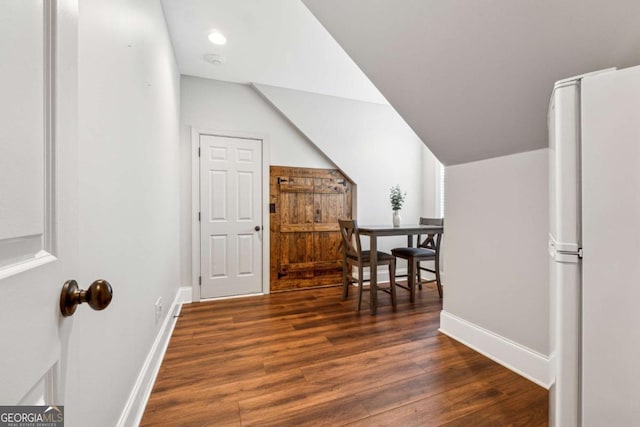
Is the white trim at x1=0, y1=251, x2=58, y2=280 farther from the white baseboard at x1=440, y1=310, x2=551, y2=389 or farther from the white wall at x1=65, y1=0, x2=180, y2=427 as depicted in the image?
the white baseboard at x1=440, y1=310, x2=551, y2=389

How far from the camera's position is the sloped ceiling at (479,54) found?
1.14m

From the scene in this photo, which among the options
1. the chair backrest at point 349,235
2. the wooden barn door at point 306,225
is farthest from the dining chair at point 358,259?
the wooden barn door at point 306,225

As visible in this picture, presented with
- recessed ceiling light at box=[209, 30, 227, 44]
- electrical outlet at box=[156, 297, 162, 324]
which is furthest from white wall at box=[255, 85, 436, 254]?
electrical outlet at box=[156, 297, 162, 324]

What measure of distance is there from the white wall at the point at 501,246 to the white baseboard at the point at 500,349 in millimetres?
38

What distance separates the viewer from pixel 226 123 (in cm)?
344

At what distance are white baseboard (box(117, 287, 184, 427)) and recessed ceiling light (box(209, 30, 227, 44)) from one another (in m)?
2.53

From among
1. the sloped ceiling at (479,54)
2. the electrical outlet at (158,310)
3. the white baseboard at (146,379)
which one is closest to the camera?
the sloped ceiling at (479,54)

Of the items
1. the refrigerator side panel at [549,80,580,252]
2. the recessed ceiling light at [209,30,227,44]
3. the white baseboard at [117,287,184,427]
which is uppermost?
the recessed ceiling light at [209,30,227,44]

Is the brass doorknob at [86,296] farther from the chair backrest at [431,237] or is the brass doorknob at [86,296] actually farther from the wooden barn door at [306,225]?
the chair backrest at [431,237]

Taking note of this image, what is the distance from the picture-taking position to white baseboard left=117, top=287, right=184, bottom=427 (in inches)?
51.8

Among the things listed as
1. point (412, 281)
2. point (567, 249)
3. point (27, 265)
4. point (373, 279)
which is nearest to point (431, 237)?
point (412, 281)

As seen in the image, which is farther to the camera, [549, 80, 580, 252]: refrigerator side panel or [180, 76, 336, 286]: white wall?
[180, 76, 336, 286]: white wall

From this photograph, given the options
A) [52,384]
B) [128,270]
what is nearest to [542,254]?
[52,384]

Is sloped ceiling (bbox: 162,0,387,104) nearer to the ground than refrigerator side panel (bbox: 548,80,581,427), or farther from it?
farther from it
